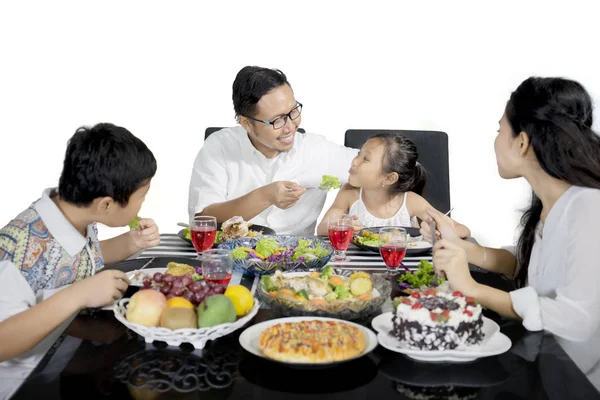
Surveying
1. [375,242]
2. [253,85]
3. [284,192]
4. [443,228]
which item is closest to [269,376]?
[443,228]

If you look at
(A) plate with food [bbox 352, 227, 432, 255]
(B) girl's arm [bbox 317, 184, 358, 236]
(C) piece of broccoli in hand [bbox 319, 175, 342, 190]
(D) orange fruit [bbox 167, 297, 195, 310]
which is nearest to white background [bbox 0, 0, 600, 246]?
(B) girl's arm [bbox 317, 184, 358, 236]

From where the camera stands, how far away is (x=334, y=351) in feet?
4.89

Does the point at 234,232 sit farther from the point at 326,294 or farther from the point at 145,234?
the point at 326,294

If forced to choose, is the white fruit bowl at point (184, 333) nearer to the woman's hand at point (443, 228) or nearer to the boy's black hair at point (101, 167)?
the boy's black hair at point (101, 167)

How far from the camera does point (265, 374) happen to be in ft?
4.89

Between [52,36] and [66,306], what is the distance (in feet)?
16.6

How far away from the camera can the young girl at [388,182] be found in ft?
11.1

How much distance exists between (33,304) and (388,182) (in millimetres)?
1955

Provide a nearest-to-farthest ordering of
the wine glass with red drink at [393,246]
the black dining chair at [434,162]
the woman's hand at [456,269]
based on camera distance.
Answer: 1. the woman's hand at [456,269]
2. the wine glass with red drink at [393,246]
3. the black dining chair at [434,162]

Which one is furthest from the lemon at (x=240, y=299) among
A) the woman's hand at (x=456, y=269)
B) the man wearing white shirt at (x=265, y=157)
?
the man wearing white shirt at (x=265, y=157)

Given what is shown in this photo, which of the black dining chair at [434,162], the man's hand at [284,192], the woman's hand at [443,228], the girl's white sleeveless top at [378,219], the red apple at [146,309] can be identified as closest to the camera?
the red apple at [146,309]

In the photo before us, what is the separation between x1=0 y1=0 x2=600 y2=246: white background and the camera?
6027 millimetres

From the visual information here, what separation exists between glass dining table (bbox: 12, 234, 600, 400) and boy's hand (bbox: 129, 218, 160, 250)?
599 millimetres

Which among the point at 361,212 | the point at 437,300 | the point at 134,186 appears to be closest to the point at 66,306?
the point at 134,186
